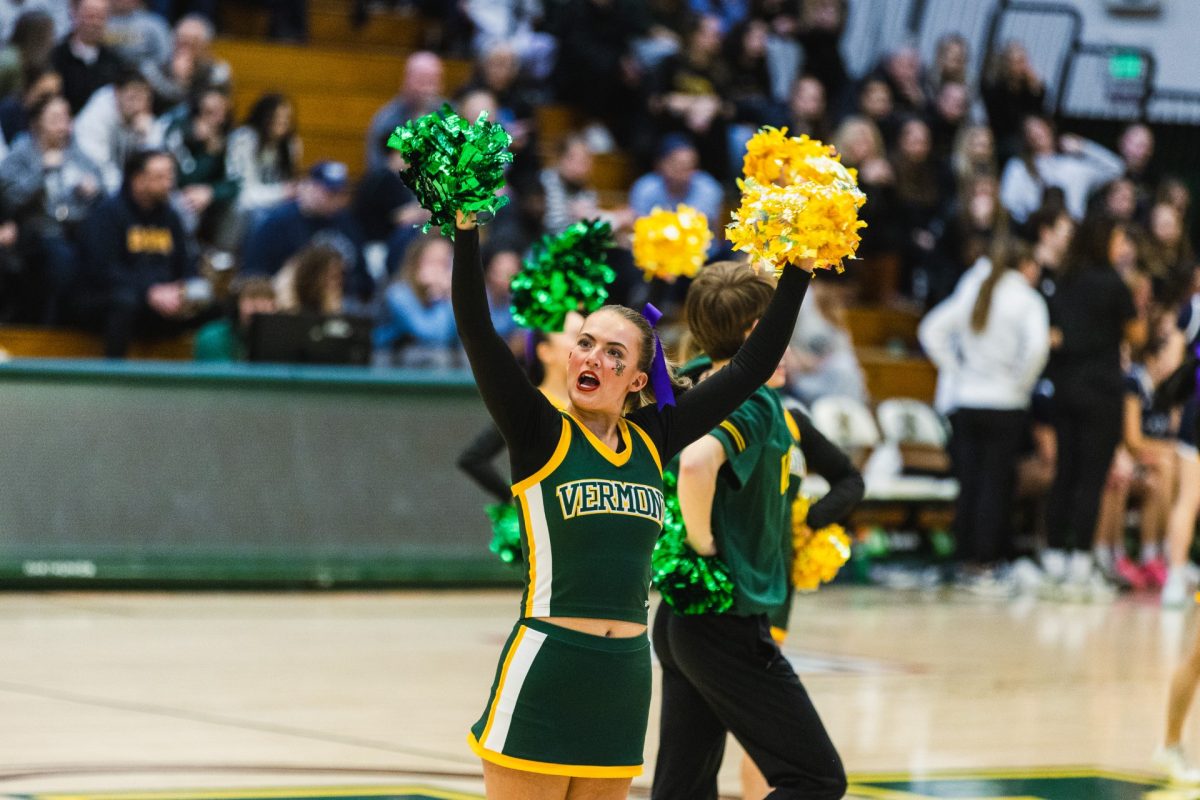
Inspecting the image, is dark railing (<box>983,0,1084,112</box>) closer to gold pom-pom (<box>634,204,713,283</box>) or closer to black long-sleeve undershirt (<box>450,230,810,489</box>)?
gold pom-pom (<box>634,204,713,283</box>)

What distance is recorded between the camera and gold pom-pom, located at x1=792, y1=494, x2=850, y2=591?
5.31 m

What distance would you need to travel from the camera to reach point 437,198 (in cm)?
354

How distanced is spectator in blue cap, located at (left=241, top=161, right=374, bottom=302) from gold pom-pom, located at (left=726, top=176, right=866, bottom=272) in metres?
8.62

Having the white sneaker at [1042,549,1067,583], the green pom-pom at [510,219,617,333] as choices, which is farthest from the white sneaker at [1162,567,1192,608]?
the green pom-pom at [510,219,617,333]

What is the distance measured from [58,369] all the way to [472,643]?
2972mm

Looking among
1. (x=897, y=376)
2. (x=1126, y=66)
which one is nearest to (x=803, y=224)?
(x=897, y=376)

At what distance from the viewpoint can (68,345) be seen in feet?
39.7

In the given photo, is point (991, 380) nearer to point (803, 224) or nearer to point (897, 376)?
point (897, 376)

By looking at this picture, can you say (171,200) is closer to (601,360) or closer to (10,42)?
(10,42)

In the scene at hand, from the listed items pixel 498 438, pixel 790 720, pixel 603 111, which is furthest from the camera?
pixel 603 111

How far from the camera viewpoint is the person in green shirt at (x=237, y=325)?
11.7 metres

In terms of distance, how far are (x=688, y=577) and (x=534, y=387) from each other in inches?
39.8

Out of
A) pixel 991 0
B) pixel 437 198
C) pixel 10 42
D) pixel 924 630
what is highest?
pixel 991 0

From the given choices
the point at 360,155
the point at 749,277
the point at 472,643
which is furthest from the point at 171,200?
the point at 749,277
